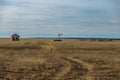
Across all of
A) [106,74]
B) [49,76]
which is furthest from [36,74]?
[106,74]

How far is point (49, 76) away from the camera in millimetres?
22234

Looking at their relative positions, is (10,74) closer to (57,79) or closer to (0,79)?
(0,79)

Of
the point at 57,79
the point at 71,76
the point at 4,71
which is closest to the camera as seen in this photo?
the point at 57,79

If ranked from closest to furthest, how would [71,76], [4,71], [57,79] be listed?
1. [57,79]
2. [71,76]
3. [4,71]

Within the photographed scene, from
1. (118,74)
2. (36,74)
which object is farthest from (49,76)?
(118,74)

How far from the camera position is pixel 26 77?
21.9 metres

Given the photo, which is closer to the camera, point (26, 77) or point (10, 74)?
point (26, 77)

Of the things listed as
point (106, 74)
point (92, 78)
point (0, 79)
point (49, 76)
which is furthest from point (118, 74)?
point (0, 79)

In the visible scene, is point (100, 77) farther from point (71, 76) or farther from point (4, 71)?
point (4, 71)

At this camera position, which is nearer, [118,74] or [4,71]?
[118,74]

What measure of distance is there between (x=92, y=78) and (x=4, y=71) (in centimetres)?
679

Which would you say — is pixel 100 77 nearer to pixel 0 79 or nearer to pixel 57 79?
pixel 57 79

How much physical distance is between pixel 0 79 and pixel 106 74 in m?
6.74

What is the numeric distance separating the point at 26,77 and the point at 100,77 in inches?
172
